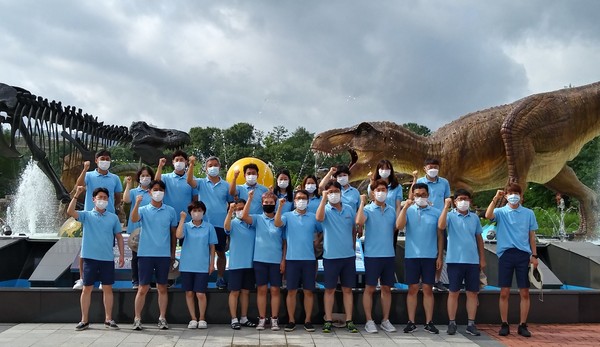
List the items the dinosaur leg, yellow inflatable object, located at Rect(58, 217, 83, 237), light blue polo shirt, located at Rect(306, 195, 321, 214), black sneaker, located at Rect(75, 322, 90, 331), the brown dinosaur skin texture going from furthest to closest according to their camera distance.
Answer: the dinosaur leg → yellow inflatable object, located at Rect(58, 217, 83, 237) → the brown dinosaur skin texture → light blue polo shirt, located at Rect(306, 195, 321, 214) → black sneaker, located at Rect(75, 322, 90, 331)

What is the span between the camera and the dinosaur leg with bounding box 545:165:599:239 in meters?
11.6

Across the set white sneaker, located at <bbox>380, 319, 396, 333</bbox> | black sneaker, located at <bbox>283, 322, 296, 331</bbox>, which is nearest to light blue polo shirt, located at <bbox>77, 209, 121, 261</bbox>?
black sneaker, located at <bbox>283, 322, 296, 331</bbox>

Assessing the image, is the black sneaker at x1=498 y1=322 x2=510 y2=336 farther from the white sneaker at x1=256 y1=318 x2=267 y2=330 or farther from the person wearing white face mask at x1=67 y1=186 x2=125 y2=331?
→ the person wearing white face mask at x1=67 y1=186 x2=125 y2=331

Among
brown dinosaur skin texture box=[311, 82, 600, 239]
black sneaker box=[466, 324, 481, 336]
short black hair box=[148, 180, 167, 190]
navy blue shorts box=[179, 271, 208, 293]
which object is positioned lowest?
black sneaker box=[466, 324, 481, 336]

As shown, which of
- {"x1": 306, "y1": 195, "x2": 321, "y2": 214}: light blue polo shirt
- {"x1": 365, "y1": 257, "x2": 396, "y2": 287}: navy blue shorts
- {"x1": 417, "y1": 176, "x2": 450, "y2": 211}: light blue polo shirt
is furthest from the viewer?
{"x1": 417, "y1": 176, "x2": 450, "y2": 211}: light blue polo shirt

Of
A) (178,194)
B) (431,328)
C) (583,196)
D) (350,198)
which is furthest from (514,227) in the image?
(583,196)

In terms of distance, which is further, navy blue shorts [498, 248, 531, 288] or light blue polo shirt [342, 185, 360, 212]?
light blue polo shirt [342, 185, 360, 212]

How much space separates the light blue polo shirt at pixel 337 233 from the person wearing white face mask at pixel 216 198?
4.08 ft

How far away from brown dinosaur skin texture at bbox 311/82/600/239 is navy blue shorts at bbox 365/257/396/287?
3975 mm

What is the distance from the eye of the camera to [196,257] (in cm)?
632

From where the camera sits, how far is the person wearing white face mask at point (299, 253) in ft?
20.7

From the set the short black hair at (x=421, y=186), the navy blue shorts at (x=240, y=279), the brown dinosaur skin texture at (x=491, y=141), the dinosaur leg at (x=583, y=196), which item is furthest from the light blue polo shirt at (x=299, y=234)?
the dinosaur leg at (x=583, y=196)

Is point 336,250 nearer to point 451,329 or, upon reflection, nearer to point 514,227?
point 451,329

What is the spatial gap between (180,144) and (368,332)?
651 cm
